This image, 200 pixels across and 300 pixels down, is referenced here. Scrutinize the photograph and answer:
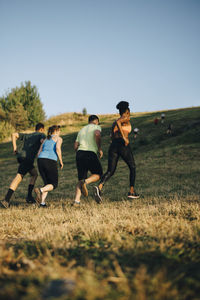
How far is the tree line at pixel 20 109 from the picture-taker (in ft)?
160

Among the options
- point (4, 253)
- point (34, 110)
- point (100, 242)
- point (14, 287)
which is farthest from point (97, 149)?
point (34, 110)

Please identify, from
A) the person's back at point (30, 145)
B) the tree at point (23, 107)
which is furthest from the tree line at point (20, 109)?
the person's back at point (30, 145)

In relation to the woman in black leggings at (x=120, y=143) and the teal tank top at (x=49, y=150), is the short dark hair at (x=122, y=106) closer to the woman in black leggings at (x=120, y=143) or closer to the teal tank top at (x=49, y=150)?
the woman in black leggings at (x=120, y=143)

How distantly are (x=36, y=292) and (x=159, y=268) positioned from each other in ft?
3.16

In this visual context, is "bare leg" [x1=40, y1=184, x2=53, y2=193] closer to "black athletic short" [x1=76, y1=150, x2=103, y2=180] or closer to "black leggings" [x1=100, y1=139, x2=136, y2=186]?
"black athletic short" [x1=76, y1=150, x2=103, y2=180]

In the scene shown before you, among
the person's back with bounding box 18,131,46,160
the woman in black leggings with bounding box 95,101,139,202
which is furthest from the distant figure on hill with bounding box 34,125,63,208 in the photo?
the woman in black leggings with bounding box 95,101,139,202

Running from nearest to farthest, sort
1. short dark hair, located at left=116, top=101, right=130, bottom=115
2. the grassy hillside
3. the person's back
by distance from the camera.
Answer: the grassy hillside
short dark hair, located at left=116, top=101, right=130, bottom=115
the person's back

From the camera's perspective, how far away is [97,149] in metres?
5.71

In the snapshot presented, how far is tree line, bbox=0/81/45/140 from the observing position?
4888 centimetres

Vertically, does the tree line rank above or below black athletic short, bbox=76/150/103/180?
above

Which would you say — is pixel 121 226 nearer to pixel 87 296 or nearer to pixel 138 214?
pixel 138 214

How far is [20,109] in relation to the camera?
163 ft

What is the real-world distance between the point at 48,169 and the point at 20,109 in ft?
155

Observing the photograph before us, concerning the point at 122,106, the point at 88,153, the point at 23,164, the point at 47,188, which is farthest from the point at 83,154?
the point at 23,164
